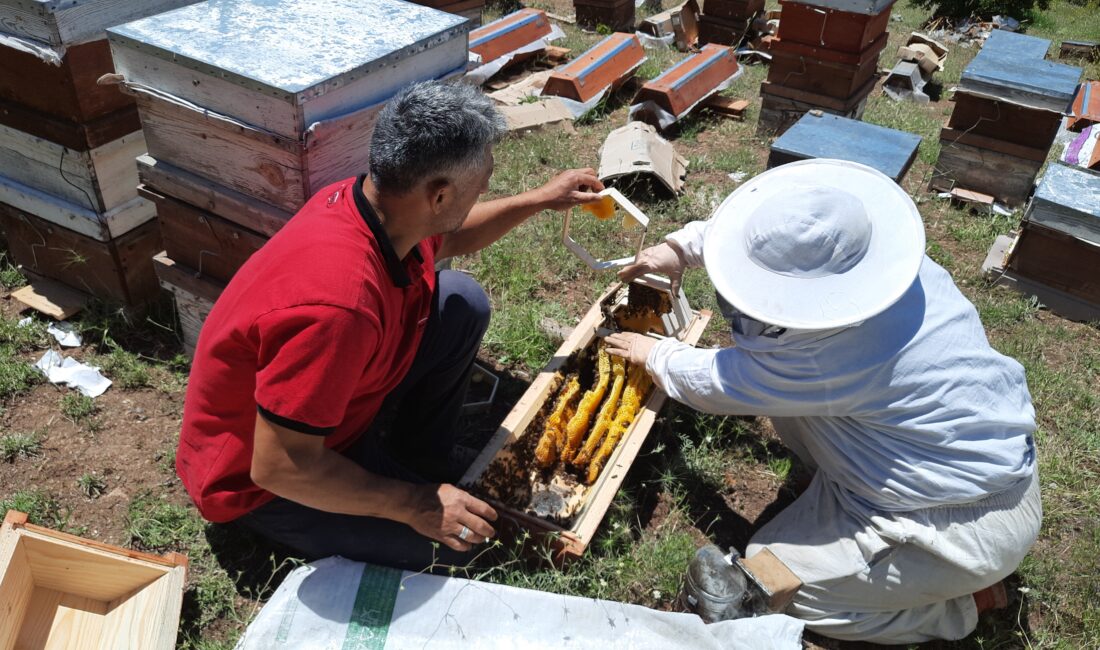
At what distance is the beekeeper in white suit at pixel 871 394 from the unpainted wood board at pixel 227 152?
1.41 meters

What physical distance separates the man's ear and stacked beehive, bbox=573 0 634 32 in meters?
7.82

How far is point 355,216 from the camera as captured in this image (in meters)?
2.22

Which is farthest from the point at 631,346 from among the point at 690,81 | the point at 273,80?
the point at 690,81

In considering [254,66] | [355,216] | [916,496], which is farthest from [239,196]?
[916,496]

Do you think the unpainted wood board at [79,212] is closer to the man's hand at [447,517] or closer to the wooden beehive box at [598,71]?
the man's hand at [447,517]

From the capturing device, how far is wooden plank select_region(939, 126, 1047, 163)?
569cm

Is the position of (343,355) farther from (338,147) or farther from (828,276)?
(828,276)

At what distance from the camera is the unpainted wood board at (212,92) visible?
8.27 ft

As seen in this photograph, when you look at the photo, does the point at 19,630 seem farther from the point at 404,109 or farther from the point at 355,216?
the point at 404,109

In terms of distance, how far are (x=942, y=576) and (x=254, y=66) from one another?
276 cm

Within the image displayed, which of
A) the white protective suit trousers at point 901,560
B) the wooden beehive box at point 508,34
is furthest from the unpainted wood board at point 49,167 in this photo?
the wooden beehive box at point 508,34

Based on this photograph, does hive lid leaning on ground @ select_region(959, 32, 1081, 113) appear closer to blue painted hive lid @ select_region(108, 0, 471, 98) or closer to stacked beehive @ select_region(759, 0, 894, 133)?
stacked beehive @ select_region(759, 0, 894, 133)

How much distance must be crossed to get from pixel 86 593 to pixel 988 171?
6130 mm

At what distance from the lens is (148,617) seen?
237 centimetres
